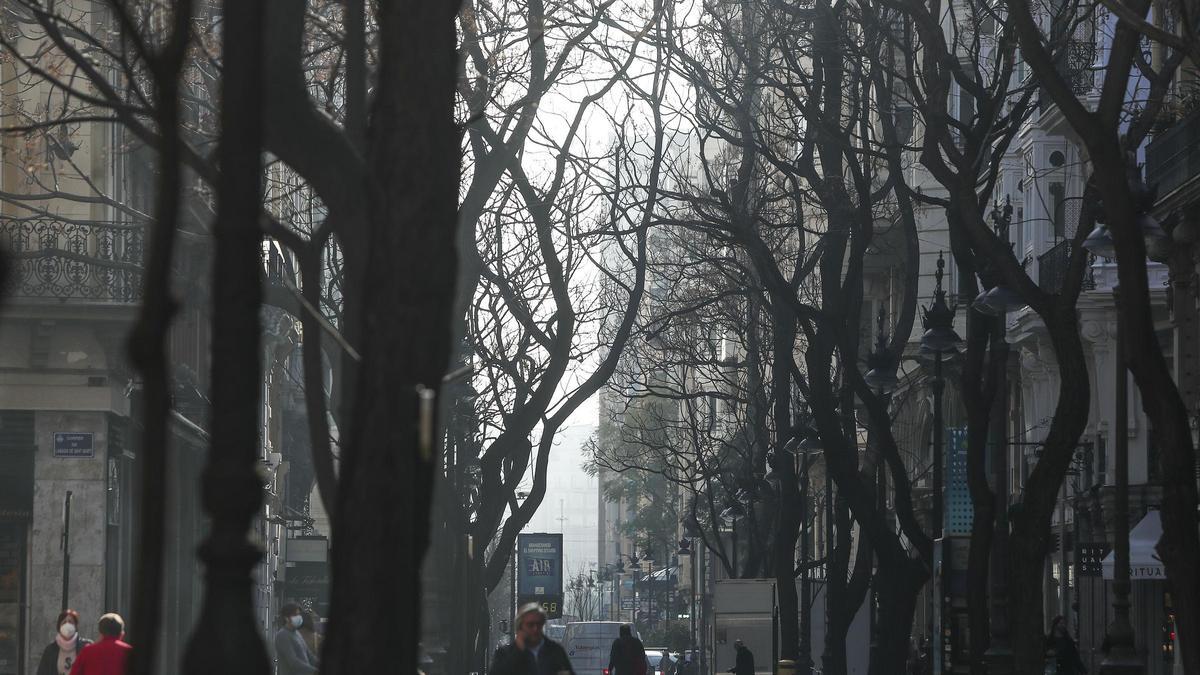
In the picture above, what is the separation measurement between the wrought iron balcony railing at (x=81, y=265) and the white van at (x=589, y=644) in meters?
29.6

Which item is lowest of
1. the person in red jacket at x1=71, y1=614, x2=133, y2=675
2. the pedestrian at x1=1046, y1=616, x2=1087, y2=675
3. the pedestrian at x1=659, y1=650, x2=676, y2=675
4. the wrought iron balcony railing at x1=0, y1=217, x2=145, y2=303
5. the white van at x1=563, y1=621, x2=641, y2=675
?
the pedestrian at x1=659, y1=650, x2=676, y2=675

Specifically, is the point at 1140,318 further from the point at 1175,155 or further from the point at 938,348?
the point at 1175,155

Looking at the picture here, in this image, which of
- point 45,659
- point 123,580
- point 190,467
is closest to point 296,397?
point 190,467

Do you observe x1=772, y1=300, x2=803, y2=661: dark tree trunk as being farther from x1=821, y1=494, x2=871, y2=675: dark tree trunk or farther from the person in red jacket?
the person in red jacket

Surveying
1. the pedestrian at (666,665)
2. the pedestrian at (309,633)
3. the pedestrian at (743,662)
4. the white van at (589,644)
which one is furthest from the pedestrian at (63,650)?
the pedestrian at (666,665)

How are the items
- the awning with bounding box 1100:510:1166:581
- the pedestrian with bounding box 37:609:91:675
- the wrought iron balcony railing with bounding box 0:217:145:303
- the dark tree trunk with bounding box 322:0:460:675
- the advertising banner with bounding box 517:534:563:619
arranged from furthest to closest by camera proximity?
the advertising banner with bounding box 517:534:563:619
the awning with bounding box 1100:510:1166:581
the wrought iron balcony railing with bounding box 0:217:145:303
the pedestrian with bounding box 37:609:91:675
the dark tree trunk with bounding box 322:0:460:675

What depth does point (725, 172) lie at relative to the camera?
32.8 metres

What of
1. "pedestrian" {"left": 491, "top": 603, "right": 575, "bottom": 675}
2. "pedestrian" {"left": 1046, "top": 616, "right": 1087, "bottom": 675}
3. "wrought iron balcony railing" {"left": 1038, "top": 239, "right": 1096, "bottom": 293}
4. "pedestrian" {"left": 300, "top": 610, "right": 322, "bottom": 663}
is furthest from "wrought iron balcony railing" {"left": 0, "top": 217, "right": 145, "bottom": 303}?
"wrought iron balcony railing" {"left": 1038, "top": 239, "right": 1096, "bottom": 293}

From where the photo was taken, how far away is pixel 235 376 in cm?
582

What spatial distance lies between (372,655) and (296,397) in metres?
52.0

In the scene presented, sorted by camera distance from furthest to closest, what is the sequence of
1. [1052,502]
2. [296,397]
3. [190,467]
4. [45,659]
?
[296,397] → [190,467] → [45,659] → [1052,502]

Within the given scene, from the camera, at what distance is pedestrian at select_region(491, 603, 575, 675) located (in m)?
14.7

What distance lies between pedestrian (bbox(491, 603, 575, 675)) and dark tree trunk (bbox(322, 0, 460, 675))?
805cm

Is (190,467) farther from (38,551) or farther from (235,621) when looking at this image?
(235,621)
